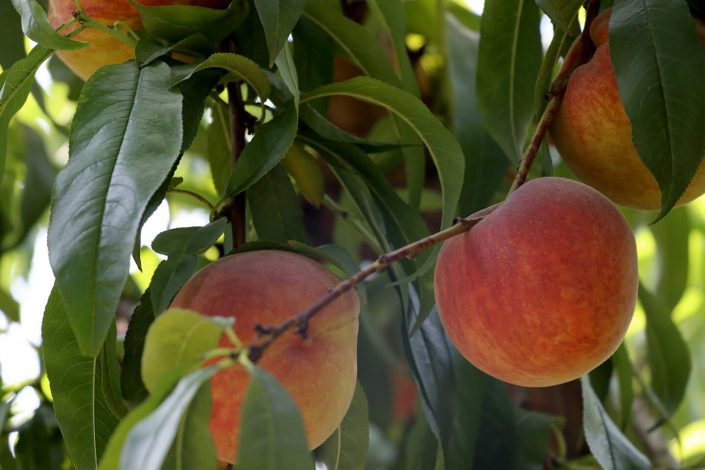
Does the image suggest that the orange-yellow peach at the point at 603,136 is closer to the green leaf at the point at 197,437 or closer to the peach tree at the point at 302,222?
the peach tree at the point at 302,222

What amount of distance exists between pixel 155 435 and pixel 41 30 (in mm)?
297

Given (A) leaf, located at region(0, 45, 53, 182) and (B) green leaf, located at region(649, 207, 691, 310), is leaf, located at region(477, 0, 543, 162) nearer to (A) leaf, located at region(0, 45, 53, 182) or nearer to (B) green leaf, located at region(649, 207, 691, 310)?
(A) leaf, located at region(0, 45, 53, 182)

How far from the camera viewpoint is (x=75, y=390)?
63 centimetres

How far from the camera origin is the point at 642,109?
0.57m

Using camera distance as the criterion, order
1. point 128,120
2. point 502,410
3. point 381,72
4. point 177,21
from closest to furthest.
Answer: point 128,120 → point 177,21 → point 381,72 → point 502,410

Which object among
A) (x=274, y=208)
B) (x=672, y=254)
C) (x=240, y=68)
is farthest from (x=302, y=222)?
(x=672, y=254)

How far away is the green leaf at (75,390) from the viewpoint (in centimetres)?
62

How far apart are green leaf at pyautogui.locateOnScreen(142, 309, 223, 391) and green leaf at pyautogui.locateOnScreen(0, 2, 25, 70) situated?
1.37ft

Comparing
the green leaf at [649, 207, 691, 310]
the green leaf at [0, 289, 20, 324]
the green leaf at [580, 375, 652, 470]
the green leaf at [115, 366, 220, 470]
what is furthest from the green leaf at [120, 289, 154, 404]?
the green leaf at [649, 207, 691, 310]

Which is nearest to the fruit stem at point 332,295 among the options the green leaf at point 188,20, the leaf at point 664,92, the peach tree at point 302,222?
the peach tree at point 302,222

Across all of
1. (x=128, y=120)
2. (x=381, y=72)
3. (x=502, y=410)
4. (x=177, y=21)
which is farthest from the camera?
(x=502, y=410)

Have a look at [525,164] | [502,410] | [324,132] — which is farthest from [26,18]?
[502,410]

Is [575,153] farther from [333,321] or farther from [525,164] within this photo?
[333,321]

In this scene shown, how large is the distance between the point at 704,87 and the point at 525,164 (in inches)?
4.3
